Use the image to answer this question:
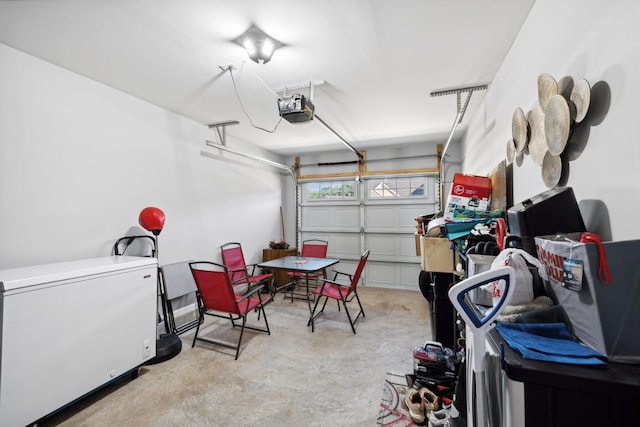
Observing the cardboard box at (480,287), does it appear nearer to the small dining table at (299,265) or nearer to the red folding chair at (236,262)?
the small dining table at (299,265)

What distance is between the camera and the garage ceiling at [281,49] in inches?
66.9

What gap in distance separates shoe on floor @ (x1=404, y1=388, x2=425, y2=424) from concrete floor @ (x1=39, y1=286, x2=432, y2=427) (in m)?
0.24

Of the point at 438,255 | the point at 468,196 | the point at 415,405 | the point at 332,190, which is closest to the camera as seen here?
the point at 415,405

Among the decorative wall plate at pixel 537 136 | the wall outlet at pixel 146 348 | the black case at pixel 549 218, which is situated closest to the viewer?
the black case at pixel 549 218

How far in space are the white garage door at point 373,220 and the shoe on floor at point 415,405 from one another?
3.40 m

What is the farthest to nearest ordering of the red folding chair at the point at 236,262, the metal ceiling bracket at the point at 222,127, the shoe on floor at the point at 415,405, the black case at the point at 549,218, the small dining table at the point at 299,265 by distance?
the red folding chair at the point at 236,262 → the metal ceiling bracket at the point at 222,127 → the small dining table at the point at 299,265 → the shoe on floor at the point at 415,405 → the black case at the point at 549,218

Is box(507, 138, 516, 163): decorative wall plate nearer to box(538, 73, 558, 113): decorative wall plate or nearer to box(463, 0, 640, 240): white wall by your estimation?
box(463, 0, 640, 240): white wall

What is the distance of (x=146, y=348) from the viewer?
235 centimetres

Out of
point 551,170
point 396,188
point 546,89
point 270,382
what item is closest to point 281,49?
point 546,89

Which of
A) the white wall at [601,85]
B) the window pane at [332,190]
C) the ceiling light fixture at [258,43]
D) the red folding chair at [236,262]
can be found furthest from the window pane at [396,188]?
the ceiling light fixture at [258,43]

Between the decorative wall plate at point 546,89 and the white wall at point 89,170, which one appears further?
the white wall at point 89,170

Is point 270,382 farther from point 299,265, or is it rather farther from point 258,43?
point 258,43

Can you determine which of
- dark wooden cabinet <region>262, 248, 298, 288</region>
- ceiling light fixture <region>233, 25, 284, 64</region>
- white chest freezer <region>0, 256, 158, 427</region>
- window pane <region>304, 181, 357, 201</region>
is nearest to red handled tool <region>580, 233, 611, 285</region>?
ceiling light fixture <region>233, 25, 284, 64</region>

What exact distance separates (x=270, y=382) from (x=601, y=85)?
9.08 feet
